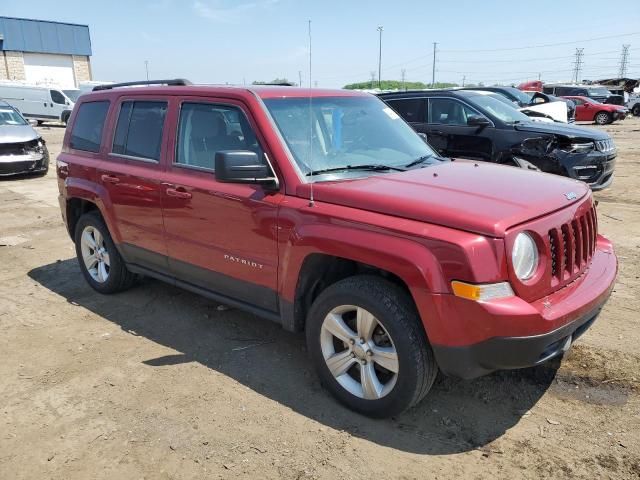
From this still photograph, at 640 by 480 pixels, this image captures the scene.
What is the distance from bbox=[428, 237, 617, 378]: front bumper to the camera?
262 centimetres

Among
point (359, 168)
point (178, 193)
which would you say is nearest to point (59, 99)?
point (178, 193)

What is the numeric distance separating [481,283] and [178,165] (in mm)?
2516

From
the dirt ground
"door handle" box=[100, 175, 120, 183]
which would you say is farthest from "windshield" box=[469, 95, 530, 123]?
"door handle" box=[100, 175, 120, 183]

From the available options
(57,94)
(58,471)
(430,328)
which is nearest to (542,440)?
(430,328)

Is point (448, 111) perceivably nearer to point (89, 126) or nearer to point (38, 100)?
point (89, 126)

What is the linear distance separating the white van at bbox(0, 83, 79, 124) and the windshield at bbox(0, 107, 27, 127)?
51.0 feet

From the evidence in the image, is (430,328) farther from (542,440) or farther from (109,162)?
(109,162)

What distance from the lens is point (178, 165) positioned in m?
4.11

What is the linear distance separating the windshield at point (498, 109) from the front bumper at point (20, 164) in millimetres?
9887

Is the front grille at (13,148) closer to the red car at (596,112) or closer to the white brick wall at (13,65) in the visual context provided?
the red car at (596,112)

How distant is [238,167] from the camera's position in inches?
128

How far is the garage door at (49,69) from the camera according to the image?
48250 millimetres

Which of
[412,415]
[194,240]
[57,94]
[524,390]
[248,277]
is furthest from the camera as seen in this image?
[57,94]

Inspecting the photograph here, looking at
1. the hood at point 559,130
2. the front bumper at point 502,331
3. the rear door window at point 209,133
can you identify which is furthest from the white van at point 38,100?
the front bumper at point 502,331
